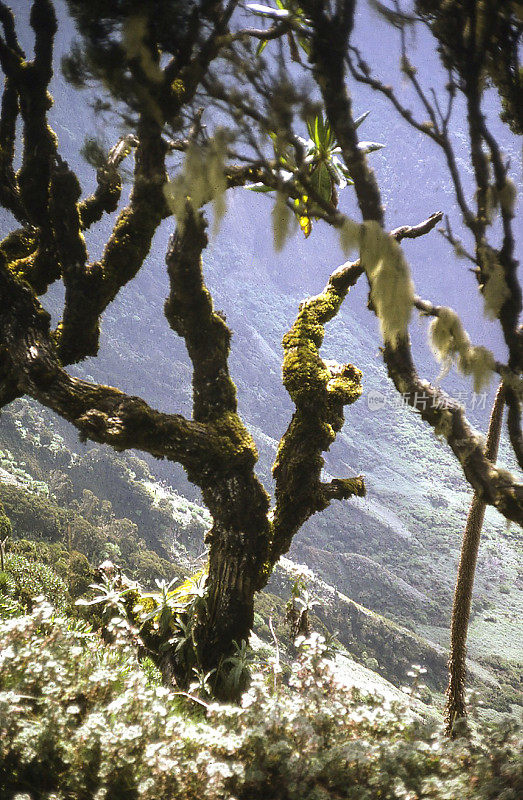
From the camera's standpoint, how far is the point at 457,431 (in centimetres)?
200

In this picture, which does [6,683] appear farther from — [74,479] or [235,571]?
[74,479]

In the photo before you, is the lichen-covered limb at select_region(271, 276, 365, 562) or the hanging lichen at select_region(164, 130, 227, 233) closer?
the hanging lichen at select_region(164, 130, 227, 233)

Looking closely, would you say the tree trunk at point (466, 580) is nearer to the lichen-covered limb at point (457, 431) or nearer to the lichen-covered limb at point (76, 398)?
the lichen-covered limb at point (457, 431)

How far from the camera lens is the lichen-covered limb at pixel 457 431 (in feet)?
5.95

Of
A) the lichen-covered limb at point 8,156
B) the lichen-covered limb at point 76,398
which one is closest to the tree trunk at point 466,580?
the lichen-covered limb at point 76,398

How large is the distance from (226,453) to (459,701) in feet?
7.61

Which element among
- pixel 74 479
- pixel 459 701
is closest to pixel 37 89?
pixel 459 701

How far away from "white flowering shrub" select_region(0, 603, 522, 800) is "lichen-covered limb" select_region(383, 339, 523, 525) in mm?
846

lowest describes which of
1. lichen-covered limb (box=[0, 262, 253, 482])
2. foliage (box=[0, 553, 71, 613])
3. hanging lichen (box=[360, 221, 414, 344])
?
foliage (box=[0, 553, 71, 613])

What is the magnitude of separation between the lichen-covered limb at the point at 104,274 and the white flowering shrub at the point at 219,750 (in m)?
1.66

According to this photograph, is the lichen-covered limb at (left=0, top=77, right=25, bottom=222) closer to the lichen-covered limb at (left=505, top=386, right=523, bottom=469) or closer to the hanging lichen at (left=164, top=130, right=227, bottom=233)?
the hanging lichen at (left=164, top=130, right=227, bottom=233)

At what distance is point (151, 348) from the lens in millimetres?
39688

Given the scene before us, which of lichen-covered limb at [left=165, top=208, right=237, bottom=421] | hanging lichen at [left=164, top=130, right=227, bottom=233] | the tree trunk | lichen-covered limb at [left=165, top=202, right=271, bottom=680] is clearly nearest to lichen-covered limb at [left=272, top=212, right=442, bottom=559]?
lichen-covered limb at [left=165, top=202, right=271, bottom=680]

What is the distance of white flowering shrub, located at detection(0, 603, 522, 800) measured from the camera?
4.80ft
